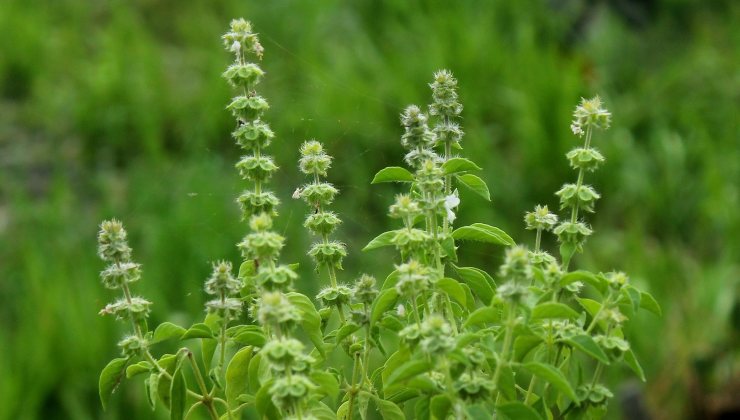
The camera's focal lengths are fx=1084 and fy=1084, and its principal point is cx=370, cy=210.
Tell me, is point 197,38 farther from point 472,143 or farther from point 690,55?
point 690,55

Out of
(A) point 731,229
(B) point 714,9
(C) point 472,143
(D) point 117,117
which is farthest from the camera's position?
(B) point 714,9

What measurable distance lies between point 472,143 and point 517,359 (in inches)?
101

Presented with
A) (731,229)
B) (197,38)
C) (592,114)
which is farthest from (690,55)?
(592,114)

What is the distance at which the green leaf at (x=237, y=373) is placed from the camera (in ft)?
3.27

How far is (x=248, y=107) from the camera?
0.93 metres

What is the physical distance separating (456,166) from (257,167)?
0.56 feet

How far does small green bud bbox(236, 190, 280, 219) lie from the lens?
0.93 m

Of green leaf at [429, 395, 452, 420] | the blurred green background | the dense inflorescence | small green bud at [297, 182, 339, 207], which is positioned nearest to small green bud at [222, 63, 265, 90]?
the dense inflorescence

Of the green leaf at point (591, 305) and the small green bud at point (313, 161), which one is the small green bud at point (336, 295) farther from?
the green leaf at point (591, 305)

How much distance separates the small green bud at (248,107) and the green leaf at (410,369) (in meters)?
0.26

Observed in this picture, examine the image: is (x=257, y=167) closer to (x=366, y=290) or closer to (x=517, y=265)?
(x=366, y=290)

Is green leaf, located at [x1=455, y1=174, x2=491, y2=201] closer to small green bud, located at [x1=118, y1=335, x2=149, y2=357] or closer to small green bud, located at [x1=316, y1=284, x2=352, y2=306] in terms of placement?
small green bud, located at [x1=316, y1=284, x2=352, y2=306]

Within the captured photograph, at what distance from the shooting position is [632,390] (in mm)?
2467

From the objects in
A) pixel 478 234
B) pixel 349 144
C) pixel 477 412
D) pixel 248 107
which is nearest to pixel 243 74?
pixel 248 107
